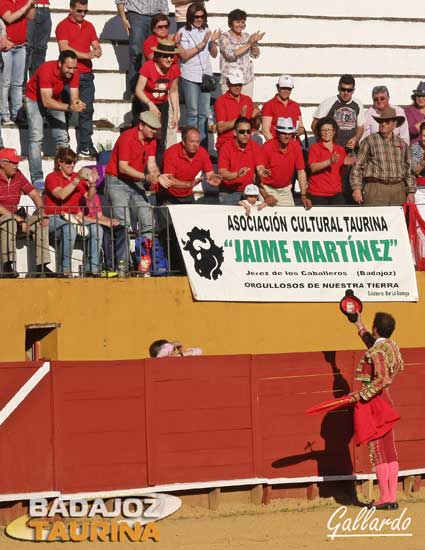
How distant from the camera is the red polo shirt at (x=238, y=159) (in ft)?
48.9

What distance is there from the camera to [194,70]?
1634 cm

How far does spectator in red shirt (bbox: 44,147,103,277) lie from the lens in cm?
1411

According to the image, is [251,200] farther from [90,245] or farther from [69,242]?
[69,242]

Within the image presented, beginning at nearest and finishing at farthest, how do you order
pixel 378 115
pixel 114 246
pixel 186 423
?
pixel 186 423 → pixel 114 246 → pixel 378 115

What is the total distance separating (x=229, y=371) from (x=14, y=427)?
1.95 metres

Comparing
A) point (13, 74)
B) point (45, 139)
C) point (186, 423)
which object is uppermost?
point (13, 74)

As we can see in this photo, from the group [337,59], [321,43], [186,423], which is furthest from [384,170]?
[321,43]

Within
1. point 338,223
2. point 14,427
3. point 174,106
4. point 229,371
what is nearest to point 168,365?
point 229,371

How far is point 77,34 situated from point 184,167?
2290 millimetres

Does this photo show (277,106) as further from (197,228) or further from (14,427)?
(14,427)

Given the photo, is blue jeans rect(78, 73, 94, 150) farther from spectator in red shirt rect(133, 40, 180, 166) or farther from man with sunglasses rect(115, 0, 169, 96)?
man with sunglasses rect(115, 0, 169, 96)

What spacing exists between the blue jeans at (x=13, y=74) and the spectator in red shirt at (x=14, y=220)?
1876 mm

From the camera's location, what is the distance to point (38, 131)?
1521 cm

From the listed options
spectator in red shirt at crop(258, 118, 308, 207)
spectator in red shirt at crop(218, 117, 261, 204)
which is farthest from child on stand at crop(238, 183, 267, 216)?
spectator in red shirt at crop(258, 118, 308, 207)
